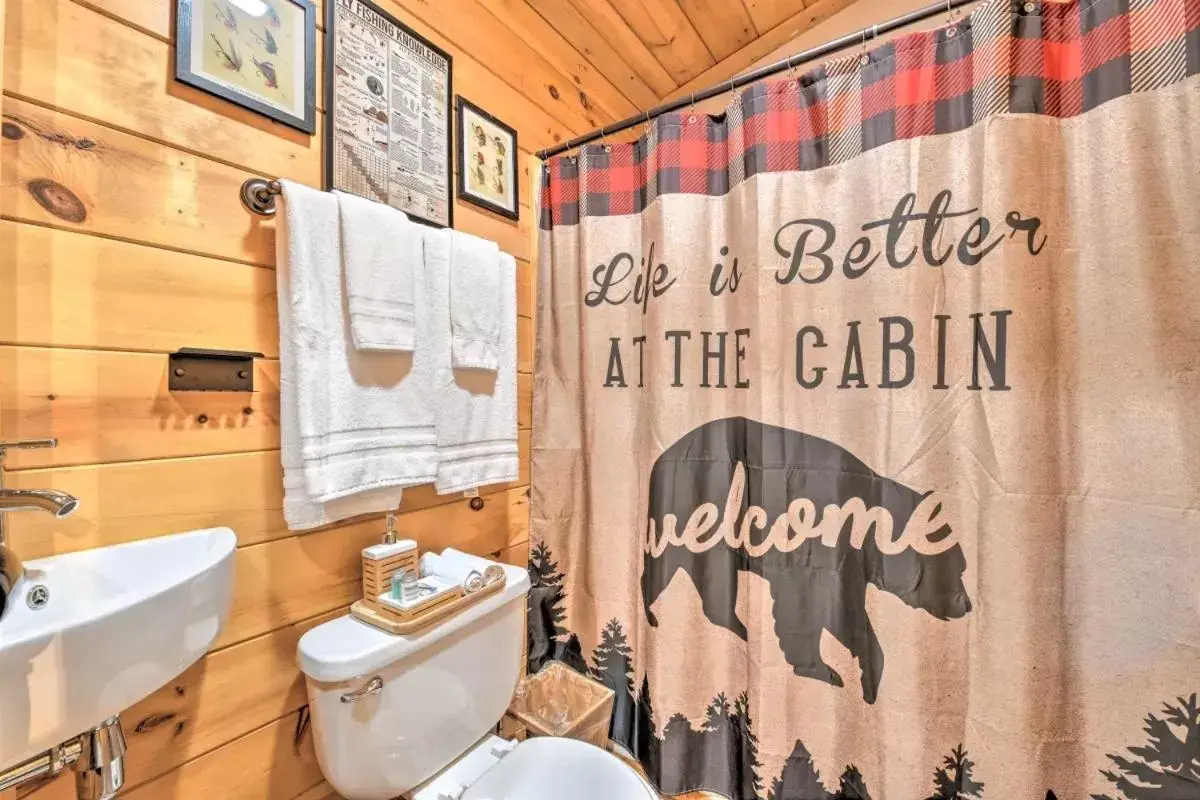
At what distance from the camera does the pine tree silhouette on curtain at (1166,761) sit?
0.77m

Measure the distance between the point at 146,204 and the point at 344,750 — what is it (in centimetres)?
98

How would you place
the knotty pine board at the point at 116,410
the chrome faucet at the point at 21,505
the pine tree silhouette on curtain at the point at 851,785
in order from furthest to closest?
the pine tree silhouette on curtain at the point at 851,785 → the knotty pine board at the point at 116,410 → the chrome faucet at the point at 21,505

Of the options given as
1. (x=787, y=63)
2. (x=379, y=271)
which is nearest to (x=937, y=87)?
(x=787, y=63)

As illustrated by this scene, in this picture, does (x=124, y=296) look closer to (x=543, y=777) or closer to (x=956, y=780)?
(x=543, y=777)

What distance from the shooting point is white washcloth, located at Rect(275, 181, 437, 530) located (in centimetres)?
85

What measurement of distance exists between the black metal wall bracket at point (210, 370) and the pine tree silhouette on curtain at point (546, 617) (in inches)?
36.5

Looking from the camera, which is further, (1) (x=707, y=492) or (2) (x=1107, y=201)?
(1) (x=707, y=492)

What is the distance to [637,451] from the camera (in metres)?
1.34

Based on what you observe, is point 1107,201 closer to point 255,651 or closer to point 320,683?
point 320,683

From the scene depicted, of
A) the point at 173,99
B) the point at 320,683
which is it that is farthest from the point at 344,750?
the point at 173,99

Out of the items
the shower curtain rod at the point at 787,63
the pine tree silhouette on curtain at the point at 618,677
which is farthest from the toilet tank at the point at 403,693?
the shower curtain rod at the point at 787,63

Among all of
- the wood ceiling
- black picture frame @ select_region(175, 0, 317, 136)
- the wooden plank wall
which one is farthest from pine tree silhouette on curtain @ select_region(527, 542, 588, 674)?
the wood ceiling

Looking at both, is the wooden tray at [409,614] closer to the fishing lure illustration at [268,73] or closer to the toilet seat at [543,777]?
the toilet seat at [543,777]

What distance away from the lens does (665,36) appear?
1.59 m
